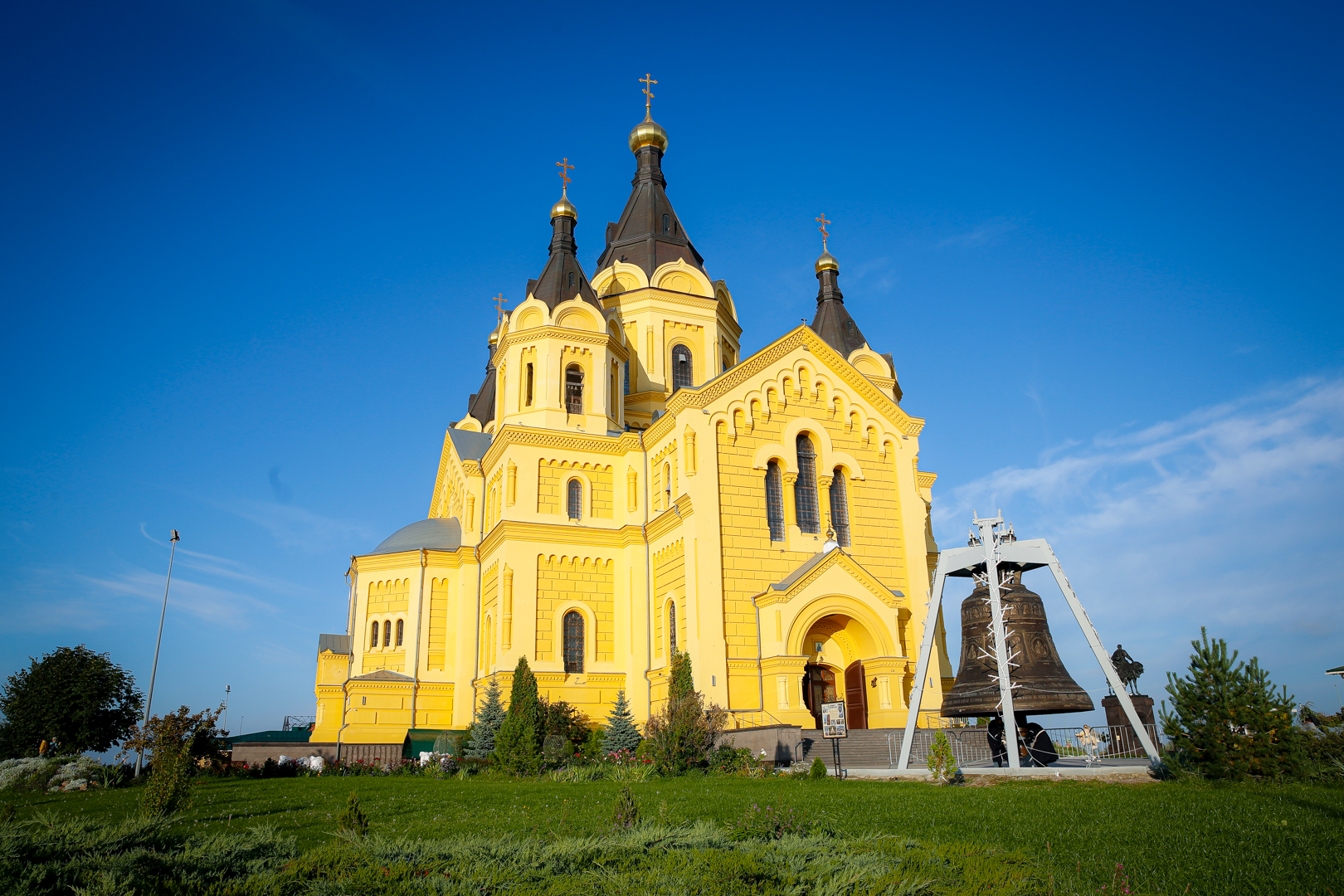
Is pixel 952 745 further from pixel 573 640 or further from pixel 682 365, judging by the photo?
pixel 682 365

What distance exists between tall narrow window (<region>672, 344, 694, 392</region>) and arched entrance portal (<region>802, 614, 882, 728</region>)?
10.9m

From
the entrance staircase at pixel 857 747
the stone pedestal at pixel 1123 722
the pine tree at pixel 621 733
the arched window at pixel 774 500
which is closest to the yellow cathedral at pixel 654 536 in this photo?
the arched window at pixel 774 500

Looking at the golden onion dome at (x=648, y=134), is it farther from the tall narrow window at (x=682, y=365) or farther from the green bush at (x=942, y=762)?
the green bush at (x=942, y=762)

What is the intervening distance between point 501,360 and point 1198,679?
22517 mm

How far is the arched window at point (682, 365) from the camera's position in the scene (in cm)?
3155

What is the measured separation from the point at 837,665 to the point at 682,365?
12.3 metres

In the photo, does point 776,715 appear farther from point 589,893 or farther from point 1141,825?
point 589,893

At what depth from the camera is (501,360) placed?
29516mm

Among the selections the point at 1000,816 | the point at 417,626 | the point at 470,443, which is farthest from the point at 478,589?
the point at 1000,816

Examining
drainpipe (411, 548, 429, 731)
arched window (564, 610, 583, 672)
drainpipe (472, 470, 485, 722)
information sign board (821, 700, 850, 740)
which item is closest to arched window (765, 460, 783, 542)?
arched window (564, 610, 583, 672)

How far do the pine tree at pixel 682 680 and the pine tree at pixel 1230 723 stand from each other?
10639 millimetres

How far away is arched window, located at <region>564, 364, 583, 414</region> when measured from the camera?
28672mm

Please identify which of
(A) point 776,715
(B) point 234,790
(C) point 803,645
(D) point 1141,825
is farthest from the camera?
(C) point 803,645

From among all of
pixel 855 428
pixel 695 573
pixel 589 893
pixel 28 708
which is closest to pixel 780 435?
pixel 855 428
